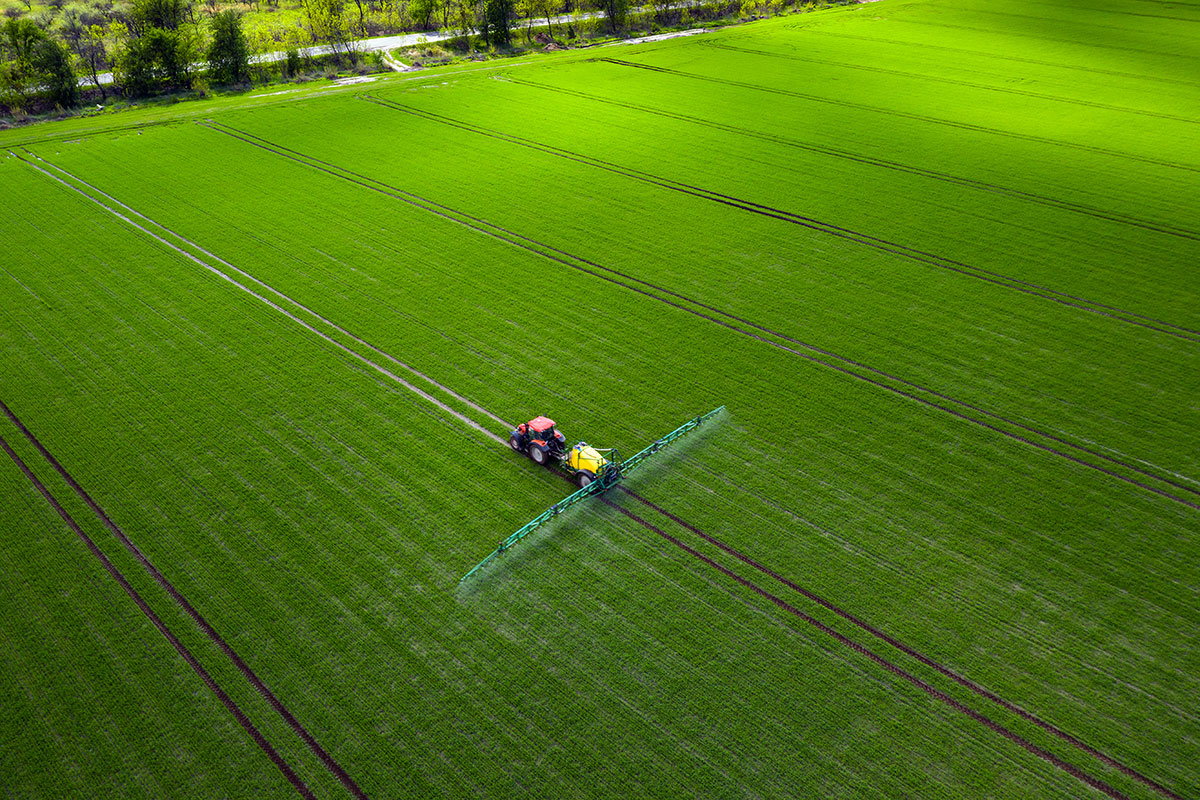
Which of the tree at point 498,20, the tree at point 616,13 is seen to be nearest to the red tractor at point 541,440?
the tree at point 498,20

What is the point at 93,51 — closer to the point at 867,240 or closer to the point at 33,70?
the point at 33,70

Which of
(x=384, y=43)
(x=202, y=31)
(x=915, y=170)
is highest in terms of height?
(x=202, y=31)

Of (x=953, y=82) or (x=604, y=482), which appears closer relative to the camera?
(x=604, y=482)

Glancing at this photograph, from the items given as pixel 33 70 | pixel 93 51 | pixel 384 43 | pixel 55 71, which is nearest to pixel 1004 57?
pixel 384 43

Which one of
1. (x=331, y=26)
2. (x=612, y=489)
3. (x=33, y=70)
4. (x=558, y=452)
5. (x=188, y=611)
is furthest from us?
(x=331, y=26)

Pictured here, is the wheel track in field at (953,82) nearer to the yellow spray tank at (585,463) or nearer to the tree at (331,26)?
the tree at (331,26)

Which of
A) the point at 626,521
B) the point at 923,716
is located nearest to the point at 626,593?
the point at 626,521
